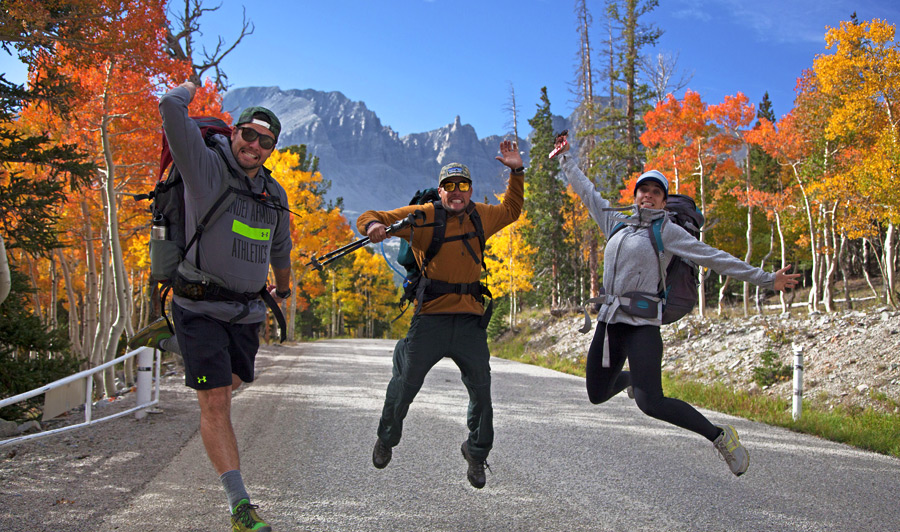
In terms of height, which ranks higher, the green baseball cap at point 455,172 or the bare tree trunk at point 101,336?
the green baseball cap at point 455,172

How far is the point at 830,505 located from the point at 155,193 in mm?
5450

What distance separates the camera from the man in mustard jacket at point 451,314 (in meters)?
4.33

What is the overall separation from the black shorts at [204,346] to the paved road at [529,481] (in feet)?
4.01

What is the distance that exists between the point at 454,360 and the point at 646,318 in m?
1.48

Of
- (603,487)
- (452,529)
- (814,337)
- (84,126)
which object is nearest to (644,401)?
(603,487)

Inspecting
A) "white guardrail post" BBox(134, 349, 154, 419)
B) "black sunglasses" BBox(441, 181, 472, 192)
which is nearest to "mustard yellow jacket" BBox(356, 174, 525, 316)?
"black sunglasses" BBox(441, 181, 472, 192)

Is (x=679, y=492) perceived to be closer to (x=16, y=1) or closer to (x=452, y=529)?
(x=452, y=529)

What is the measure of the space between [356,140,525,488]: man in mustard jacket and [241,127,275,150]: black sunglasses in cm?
91

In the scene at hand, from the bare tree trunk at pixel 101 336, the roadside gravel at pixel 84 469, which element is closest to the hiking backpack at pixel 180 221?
the roadside gravel at pixel 84 469

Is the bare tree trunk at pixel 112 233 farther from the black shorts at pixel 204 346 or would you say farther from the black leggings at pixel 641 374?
the black leggings at pixel 641 374

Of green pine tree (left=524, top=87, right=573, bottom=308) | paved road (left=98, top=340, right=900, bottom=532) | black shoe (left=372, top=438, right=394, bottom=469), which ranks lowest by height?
paved road (left=98, top=340, right=900, bottom=532)

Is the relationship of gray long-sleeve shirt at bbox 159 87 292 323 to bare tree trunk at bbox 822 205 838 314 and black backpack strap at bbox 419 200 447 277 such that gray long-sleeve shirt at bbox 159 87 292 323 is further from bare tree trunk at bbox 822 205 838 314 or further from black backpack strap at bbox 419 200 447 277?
bare tree trunk at bbox 822 205 838 314

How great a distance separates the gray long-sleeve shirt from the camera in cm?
320

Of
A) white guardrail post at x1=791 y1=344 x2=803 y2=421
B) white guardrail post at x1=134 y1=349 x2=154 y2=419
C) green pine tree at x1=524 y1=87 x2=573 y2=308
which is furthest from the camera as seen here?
green pine tree at x1=524 y1=87 x2=573 y2=308
